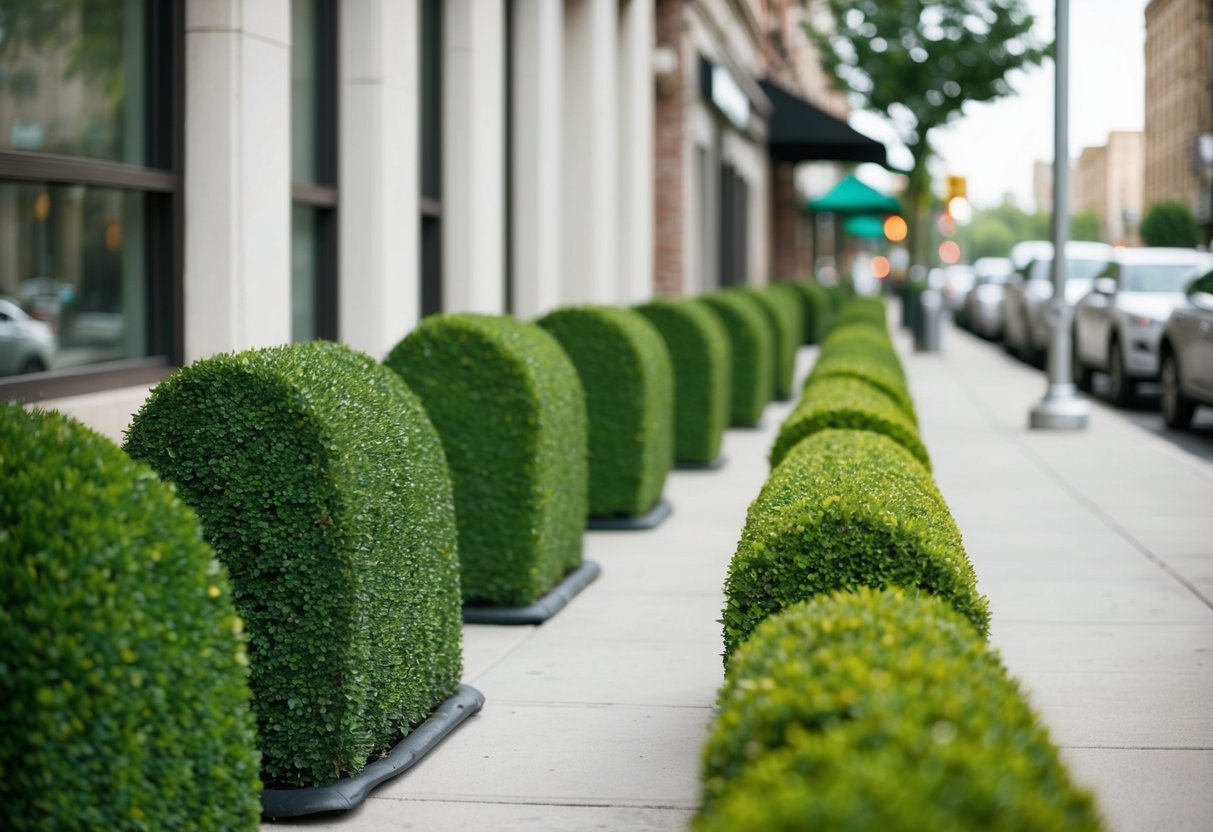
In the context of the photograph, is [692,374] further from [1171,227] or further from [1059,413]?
[1171,227]

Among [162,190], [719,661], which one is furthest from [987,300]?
[719,661]

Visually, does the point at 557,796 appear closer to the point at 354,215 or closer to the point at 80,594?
the point at 80,594

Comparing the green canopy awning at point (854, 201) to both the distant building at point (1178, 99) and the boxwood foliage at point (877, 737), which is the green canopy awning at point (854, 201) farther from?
the distant building at point (1178, 99)

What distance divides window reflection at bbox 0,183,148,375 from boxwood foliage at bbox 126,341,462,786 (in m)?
2.06

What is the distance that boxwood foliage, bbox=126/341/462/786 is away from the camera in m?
4.79

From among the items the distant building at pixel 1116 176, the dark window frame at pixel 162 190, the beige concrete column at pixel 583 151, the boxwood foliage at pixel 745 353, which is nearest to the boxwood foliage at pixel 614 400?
the dark window frame at pixel 162 190

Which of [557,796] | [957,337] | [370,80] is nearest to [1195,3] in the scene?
[957,337]

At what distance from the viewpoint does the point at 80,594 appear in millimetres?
3428

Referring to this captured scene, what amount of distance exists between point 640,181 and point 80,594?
14836 millimetres

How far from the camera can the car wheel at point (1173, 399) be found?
674 inches

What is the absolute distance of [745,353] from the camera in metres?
16.3

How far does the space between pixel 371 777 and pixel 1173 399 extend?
13957 millimetres

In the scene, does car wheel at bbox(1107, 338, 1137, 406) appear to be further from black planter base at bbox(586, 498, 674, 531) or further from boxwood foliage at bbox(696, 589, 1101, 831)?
boxwood foliage at bbox(696, 589, 1101, 831)

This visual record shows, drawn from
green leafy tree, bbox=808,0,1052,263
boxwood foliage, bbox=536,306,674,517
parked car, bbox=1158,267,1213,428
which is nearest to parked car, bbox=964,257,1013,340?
green leafy tree, bbox=808,0,1052,263
